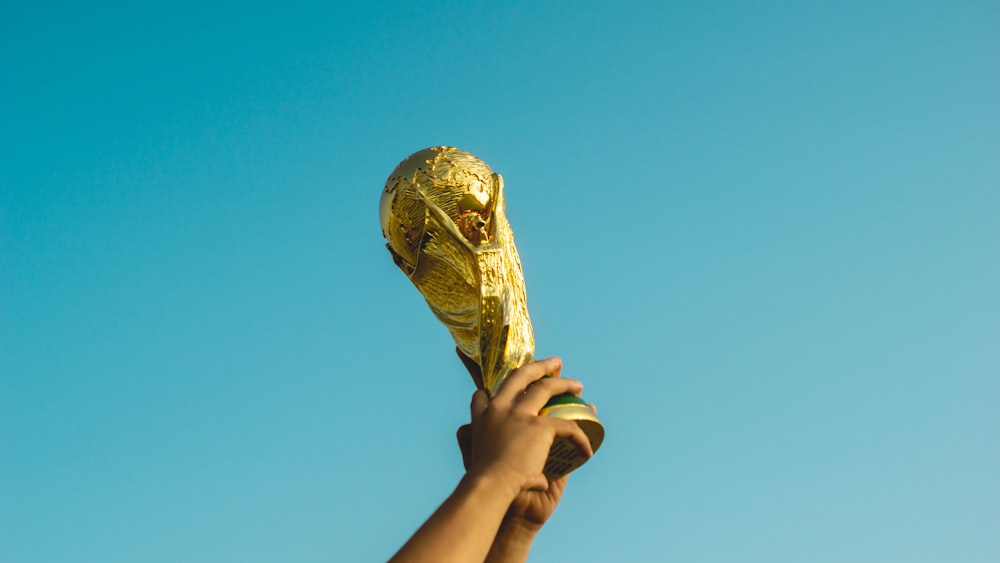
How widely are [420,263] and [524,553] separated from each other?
1.44 meters

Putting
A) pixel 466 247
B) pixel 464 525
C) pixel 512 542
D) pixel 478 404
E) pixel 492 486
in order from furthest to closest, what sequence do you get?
pixel 466 247 → pixel 512 542 → pixel 478 404 → pixel 492 486 → pixel 464 525

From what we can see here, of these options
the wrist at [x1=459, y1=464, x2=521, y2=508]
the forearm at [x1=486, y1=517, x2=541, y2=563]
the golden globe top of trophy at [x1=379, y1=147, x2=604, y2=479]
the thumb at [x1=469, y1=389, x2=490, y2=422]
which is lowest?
the wrist at [x1=459, y1=464, x2=521, y2=508]

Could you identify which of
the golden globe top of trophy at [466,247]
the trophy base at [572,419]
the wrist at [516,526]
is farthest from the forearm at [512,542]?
the golden globe top of trophy at [466,247]

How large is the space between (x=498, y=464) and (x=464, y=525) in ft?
1.00

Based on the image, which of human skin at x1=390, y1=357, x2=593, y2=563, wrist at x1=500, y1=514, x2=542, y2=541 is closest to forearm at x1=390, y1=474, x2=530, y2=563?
human skin at x1=390, y1=357, x2=593, y2=563

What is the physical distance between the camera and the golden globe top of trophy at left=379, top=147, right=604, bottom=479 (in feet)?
15.2

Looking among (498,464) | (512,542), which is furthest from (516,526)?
(498,464)

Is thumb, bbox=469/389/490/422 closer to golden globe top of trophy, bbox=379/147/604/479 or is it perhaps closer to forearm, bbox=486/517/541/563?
golden globe top of trophy, bbox=379/147/604/479

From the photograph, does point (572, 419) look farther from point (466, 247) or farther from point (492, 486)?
point (466, 247)

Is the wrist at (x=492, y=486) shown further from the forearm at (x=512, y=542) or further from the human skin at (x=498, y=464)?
the forearm at (x=512, y=542)

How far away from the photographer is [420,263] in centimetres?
483

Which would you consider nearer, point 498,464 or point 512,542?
point 498,464

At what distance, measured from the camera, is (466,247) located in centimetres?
465

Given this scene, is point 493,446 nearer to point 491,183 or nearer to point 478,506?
point 478,506
